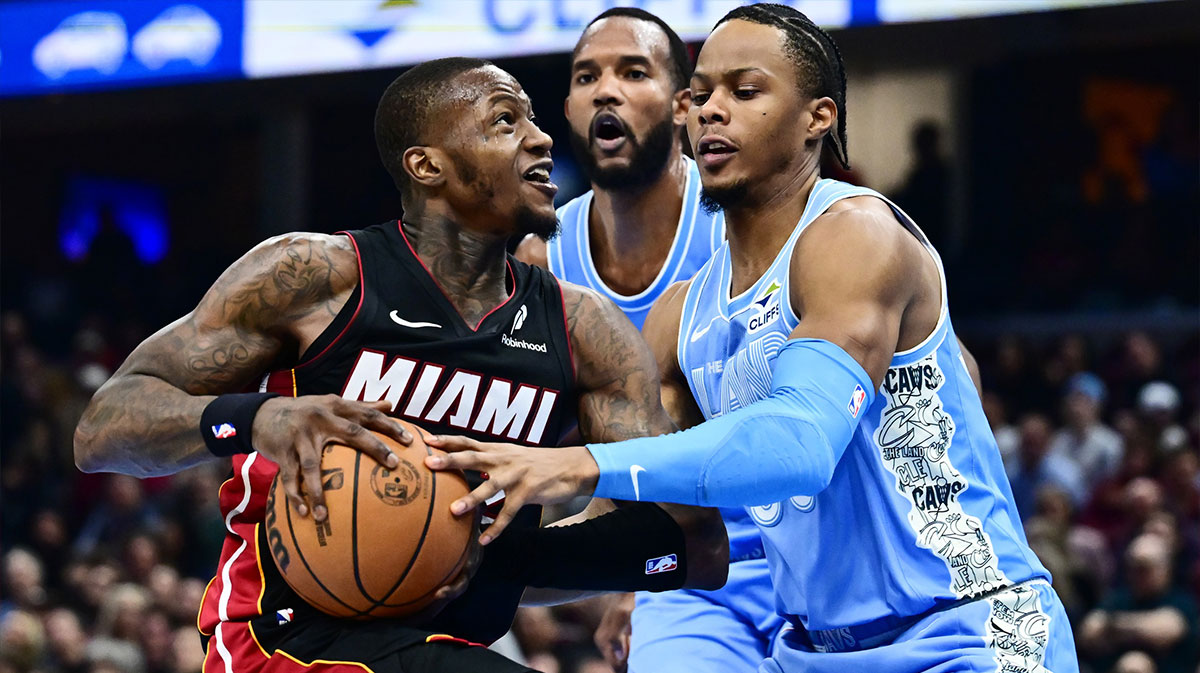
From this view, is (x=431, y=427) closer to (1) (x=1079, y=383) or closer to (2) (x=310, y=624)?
(2) (x=310, y=624)

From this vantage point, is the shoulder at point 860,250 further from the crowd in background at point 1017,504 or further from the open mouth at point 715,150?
the crowd in background at point 1017,504

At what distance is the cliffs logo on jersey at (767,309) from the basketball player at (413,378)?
0.33 metres

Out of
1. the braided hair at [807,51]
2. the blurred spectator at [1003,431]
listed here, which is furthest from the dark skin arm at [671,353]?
the blurred spectator at [1003,431]

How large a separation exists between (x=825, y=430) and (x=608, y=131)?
2107mm

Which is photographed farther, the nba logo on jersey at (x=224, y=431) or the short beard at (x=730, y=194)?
the short beard at (x=730, y=194)

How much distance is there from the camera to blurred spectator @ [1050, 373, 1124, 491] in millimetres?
8383

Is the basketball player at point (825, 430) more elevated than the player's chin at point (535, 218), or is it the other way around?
the player's chin at point (535, 218)

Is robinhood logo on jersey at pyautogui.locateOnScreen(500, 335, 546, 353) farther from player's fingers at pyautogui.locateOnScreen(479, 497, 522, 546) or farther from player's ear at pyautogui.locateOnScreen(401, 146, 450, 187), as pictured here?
player's fingers at pyautogui.locateOnScreen(479, 497, 522, 546)

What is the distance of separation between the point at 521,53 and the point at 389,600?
7158 mm

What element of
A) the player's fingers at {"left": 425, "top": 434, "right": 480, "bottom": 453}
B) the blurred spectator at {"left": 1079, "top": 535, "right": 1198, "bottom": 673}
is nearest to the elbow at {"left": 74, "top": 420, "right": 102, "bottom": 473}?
the player's fingers at {"left": 425, "top": 434, "right": 480, "bottom": 453}

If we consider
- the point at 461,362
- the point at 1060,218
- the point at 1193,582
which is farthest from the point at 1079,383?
the point at 461,362

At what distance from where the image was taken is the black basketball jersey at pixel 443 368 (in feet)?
10.7

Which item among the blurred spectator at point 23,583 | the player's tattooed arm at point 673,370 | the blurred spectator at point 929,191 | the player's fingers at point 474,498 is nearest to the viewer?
the player's fingers at point 474,498

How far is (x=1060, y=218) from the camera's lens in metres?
11.8
